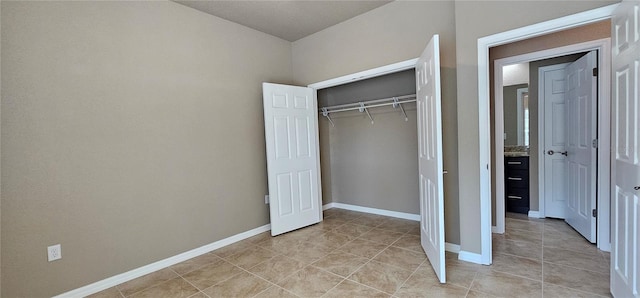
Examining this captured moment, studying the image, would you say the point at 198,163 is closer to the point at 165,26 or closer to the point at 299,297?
the point at 165,26

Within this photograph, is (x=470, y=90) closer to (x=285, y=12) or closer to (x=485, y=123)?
(x=485, y=123)

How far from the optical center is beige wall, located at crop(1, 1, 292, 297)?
2074mm

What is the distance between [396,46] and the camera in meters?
3.11

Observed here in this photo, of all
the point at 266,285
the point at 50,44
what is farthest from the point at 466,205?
the point at 50,44

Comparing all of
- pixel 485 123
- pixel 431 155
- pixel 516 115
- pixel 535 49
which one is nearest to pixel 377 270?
pixel 431 155

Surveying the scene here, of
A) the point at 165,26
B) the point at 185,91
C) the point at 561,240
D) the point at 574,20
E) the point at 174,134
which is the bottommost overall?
the point at 561,240

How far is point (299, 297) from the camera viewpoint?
2.14 metres

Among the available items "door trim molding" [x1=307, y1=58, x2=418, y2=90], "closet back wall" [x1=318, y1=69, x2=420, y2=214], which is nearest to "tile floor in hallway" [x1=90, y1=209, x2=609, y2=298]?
"closet back wall" [x1=318, y1=69, x2=420, y2=214]

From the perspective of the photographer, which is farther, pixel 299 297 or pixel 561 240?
pixel 561 240

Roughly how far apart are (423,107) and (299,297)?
196 cm

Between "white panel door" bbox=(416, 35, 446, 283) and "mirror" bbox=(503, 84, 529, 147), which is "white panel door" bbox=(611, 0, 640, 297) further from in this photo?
"mirror" bbox=(503, 84, 529, 147)

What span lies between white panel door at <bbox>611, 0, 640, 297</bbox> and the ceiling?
2021mm

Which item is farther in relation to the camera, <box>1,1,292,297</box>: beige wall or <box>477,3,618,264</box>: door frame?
<box>477,3,618,264</box>: door frame

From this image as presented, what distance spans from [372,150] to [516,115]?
2538 mm
